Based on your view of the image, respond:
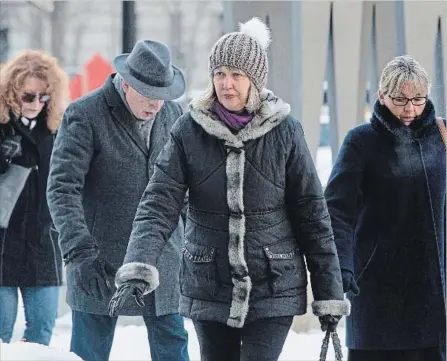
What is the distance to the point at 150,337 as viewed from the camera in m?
5.55

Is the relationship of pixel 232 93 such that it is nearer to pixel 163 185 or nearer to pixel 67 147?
pixel 163 185

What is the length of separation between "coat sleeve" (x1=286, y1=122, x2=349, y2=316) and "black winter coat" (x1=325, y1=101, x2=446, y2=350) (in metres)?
0.61

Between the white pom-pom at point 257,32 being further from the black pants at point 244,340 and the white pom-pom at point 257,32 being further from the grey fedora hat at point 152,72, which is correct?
the black pants at point 244,340

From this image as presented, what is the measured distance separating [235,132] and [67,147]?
3.83 feet

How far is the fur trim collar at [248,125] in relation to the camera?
4.43 metres

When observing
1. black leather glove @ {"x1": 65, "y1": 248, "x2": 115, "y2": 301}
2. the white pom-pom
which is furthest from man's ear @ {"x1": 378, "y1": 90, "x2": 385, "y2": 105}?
black leather glove @ {"x1": 65, "y1": 248, "x2": 115, "y2": 301}

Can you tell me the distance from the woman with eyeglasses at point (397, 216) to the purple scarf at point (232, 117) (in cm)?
84

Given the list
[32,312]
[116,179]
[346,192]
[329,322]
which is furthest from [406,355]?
[32,312]

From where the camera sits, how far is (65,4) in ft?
67.1

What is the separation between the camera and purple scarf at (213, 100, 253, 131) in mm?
4457

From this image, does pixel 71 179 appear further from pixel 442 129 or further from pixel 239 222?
pixel 442 129

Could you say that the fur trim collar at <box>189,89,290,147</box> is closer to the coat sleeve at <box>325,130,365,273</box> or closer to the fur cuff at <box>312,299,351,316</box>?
the fur cuff at <box>312,299,351,316</box>

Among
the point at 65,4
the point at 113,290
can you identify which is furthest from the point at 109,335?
the point at 65,4

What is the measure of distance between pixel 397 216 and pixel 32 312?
2258 millimetres
